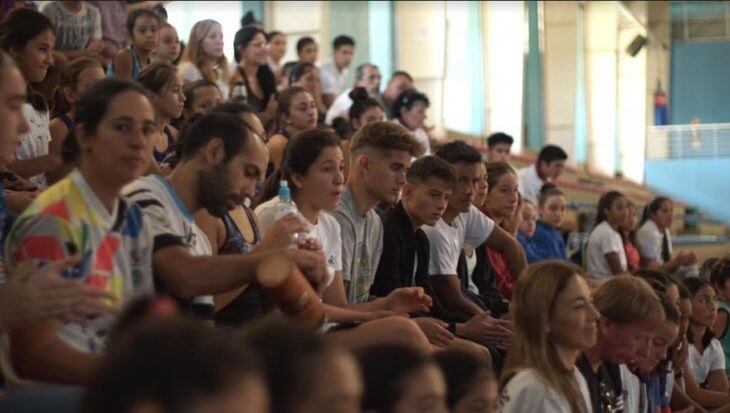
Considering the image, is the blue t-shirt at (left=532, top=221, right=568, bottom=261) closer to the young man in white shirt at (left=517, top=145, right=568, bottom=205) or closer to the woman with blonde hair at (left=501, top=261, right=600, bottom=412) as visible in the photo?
the young man in white shirt at (left=517, top=145, right=568, bottom=205)

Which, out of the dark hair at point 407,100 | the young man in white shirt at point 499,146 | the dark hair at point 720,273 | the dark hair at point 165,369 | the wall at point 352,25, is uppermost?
the wall at point 352,25

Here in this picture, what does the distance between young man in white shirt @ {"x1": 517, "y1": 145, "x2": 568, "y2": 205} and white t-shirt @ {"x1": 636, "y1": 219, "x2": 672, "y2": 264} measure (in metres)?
0.80

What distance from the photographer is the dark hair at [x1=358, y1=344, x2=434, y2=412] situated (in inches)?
85.0

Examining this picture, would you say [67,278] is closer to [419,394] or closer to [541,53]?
[419,394]

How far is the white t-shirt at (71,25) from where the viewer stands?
6430mm

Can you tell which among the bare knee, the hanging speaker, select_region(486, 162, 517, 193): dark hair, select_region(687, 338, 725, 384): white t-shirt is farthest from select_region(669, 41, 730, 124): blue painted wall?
the bare knee

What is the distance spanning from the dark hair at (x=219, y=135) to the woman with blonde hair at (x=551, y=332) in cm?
104

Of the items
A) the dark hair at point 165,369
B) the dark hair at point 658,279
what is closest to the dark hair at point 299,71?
the dark hair at point 658,279

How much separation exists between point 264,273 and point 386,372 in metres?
0.69

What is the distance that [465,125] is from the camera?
16172 mm

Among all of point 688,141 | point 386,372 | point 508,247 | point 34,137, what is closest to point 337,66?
point 508,247

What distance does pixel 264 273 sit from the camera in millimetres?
2797

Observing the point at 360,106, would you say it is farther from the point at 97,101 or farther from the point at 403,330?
the point at 97,101

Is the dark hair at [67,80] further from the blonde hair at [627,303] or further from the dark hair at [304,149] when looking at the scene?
the blonde hair at [627,303]
